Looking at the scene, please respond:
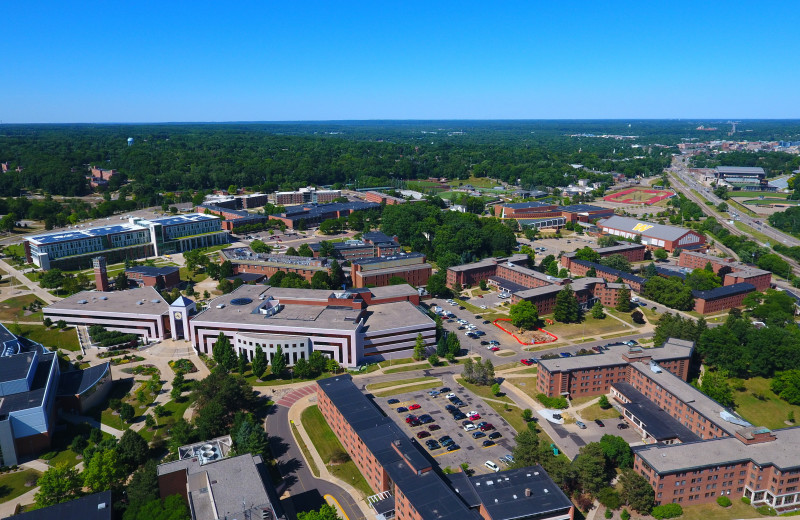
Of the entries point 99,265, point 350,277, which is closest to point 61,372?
point 99,265

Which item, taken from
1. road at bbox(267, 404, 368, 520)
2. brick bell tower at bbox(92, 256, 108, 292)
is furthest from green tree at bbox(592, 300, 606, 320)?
brick bell tower at bbox(92, 256, 108, 292)

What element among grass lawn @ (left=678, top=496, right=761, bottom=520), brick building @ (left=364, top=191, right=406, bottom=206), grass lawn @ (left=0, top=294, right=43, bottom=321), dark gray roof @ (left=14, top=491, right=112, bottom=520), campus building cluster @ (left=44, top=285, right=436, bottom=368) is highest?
brick building @ (left=364, top=191, right=406, bottom=206)

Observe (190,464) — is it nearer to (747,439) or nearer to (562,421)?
(562,421)

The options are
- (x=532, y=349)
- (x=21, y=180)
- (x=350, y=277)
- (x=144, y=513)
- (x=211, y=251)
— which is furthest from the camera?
(x=21, y=180)

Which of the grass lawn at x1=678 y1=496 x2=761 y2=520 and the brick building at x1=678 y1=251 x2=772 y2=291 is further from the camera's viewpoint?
the brick building at x1=678 y1=251 x2=772 y2=291

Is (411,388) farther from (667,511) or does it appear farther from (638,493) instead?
(667,511)

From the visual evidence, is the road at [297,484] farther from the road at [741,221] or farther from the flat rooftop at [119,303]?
the road at [741,221]

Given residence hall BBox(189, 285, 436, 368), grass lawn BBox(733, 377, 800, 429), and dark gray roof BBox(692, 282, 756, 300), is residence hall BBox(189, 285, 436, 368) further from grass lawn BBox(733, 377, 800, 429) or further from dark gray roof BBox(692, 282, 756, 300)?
dark gray roof BBox(692, 282, 756, 300)
